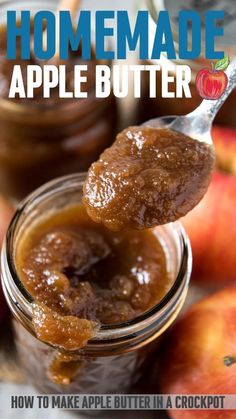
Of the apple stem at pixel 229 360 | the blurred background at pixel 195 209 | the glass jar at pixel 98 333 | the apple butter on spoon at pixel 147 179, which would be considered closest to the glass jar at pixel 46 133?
the blurred background at pixel 195 209

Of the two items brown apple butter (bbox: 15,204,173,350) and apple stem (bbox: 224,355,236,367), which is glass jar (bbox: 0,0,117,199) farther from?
apple stem (bbox: 224,355,236,367)

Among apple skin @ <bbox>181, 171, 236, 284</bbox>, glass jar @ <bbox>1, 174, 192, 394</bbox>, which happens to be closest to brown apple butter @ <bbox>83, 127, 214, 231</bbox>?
glass jar @ <bbox>1, 174, 192, 394</bbox>

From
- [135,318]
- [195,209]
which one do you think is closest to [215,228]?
[195,209]

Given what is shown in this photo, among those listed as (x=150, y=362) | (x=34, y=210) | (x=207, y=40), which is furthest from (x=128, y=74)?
(x=150, y=362)

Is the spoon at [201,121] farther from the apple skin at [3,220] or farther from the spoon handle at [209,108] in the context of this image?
the apple skin at [3,220]

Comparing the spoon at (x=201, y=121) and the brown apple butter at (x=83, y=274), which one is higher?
the spoon at (x=201, y=121)
